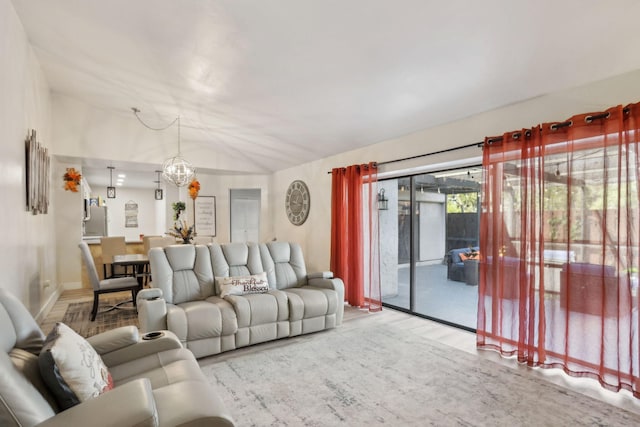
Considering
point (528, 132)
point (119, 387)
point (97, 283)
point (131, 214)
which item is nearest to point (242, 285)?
point (97, 283)

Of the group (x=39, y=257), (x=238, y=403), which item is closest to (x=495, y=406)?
(x=238, y=403)

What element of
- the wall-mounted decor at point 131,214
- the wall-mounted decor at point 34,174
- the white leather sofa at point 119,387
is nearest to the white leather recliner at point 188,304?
the white leather sofa at point 119,387

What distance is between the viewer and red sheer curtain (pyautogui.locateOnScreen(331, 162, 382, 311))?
4.69m

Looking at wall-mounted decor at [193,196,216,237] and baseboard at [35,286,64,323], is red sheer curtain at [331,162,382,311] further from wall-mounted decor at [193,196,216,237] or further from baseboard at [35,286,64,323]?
baseboard at [35,286,64,323]

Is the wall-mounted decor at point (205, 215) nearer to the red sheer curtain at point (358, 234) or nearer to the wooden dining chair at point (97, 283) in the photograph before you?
the wooden dining chair at point (97, 283)

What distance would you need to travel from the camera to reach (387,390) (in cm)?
253

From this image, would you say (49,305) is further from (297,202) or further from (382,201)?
(382,201)

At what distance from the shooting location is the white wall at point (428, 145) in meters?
2.60

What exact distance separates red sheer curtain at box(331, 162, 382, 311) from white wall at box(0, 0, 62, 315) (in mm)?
3587

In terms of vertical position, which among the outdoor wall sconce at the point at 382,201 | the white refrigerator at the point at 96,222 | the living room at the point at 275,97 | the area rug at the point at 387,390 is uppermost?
the living room at the point at 275,97

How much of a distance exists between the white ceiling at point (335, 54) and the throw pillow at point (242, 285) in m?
2.05

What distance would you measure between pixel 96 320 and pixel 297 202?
3477 millimetres

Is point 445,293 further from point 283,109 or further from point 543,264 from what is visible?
point 283,109

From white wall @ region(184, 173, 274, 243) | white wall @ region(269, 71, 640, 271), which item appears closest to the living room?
white wall @ region(269, 71, 640, 271)
